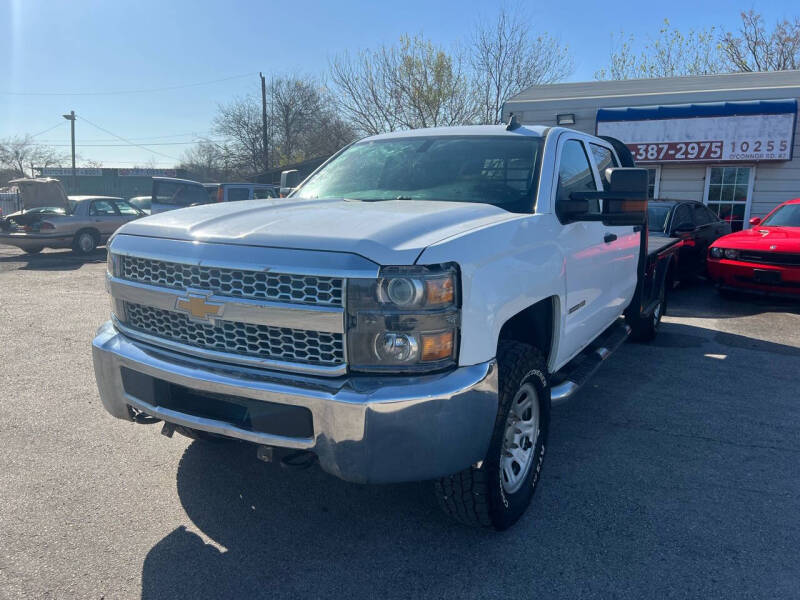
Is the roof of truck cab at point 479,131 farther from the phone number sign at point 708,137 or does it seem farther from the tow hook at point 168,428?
the phone number sign at point 708,137

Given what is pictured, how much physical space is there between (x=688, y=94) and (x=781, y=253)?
6.73 meters

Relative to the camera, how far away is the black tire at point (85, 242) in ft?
49.3

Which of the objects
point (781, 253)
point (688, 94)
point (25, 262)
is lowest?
point (25, 262)

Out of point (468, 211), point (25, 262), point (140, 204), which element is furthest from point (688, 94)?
point (140, 204)

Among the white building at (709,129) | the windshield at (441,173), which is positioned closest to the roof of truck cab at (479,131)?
the windshield at (441,173)

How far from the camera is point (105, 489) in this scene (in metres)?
3.27

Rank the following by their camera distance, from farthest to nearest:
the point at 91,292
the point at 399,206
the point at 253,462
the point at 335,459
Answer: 1. the point at 91,292
2. the point at 253,462
3. the point at 399,206
4. the point at 335,459

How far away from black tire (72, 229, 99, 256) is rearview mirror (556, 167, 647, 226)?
573 inches

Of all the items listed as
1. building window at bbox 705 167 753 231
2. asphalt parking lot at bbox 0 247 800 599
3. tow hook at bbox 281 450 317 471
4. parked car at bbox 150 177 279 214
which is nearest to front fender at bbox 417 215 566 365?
tow hook at bbox 281 450 317 471

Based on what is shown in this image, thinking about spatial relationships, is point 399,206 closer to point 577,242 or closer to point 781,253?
point 577,242

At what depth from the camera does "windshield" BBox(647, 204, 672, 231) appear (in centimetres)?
924

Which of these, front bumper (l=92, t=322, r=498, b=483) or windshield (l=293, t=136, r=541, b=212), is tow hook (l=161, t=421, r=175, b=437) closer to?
front bumper (l=92, t=322, r=498, b=483)

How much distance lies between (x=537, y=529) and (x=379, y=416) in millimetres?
1249

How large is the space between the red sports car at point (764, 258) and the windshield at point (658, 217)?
2.60 feet
